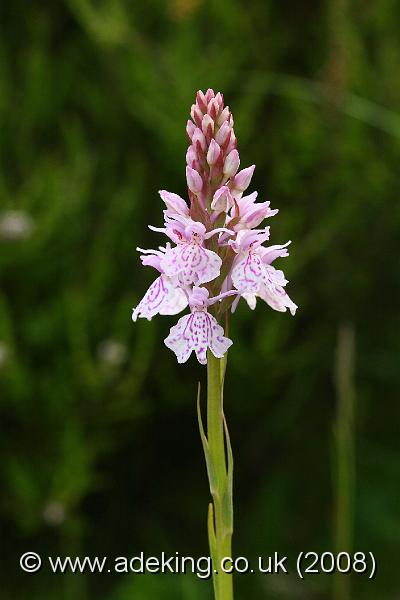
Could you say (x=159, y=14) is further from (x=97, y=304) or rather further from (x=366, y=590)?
(x=366, y=590)

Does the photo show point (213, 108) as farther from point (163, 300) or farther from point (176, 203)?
point (163, 300)

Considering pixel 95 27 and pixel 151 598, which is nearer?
pixel 151 598

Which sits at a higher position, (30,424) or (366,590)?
(30,424)

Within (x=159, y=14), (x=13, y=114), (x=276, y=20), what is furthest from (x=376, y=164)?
(x=13, y=114)

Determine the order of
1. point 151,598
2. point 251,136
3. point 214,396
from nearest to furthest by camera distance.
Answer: point 214,396 < point 151,598 < point 251,136

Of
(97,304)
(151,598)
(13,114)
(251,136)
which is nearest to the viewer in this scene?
(151,598)

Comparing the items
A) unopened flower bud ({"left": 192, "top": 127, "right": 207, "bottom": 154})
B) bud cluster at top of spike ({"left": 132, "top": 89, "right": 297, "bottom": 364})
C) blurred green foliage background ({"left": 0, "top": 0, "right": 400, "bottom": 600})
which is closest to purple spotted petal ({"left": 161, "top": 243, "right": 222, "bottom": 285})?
bud cluster at top of spike ({"left": 132, "top": 89, "right": 297, "bottom": 364})

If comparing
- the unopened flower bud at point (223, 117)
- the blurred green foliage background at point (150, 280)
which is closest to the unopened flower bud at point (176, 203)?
the unopened flower bud at point (223, 117)

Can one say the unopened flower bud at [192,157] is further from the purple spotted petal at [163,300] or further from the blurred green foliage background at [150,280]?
the blurred green foliage background at [150,280]
